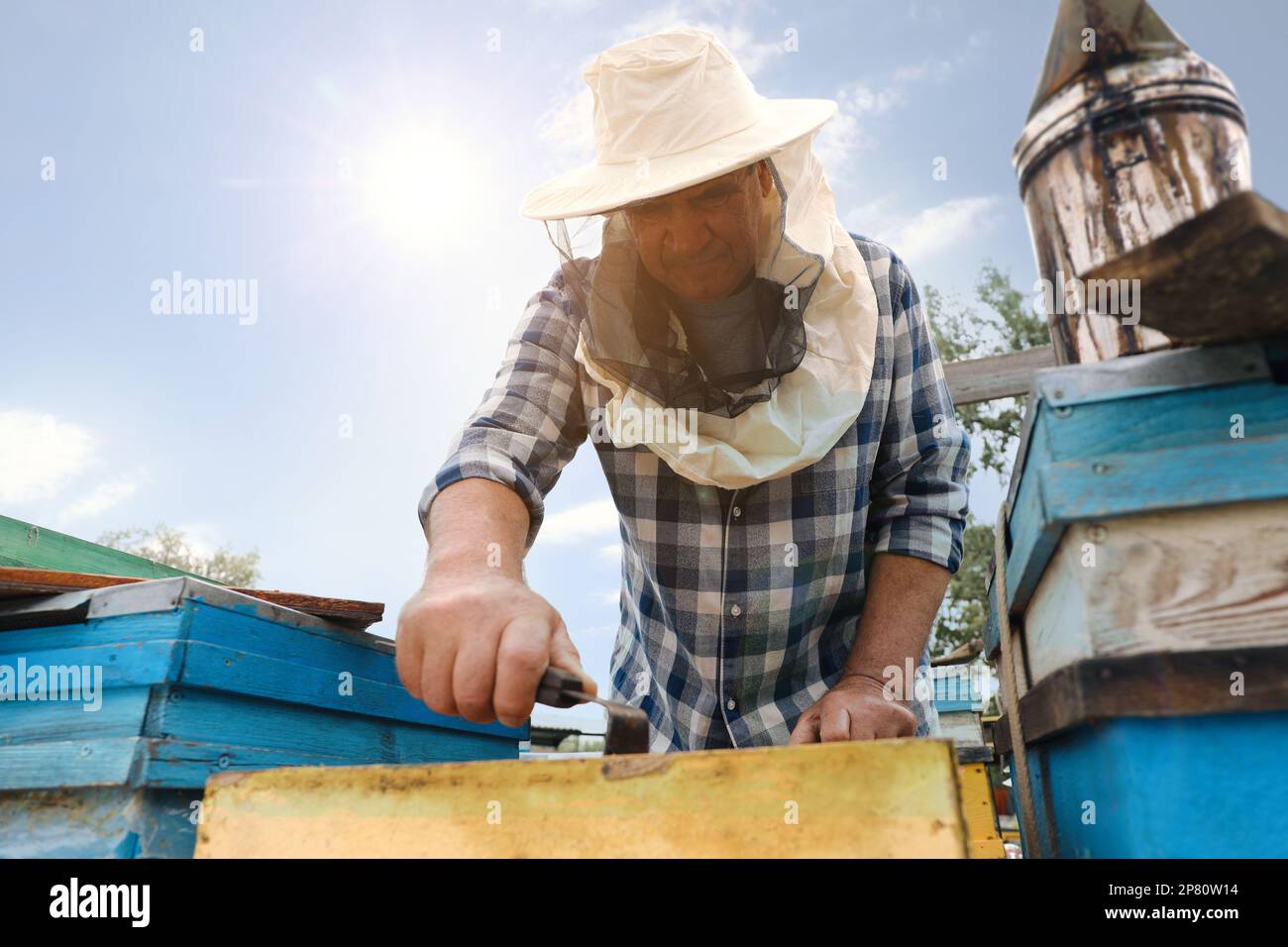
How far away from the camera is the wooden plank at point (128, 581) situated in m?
1.95

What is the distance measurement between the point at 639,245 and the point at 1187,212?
1.15 metres

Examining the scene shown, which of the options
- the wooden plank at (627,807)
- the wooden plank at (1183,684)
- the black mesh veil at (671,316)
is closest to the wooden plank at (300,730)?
the wooden plank at (627,807)

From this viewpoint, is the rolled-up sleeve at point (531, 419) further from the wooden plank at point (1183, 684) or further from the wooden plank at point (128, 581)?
the wooden plank at point (1183, 684)

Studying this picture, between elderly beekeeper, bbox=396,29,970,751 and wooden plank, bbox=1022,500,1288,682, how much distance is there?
83cm

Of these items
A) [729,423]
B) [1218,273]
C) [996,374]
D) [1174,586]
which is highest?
[996,374]

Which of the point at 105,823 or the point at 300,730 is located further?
the point at 300,730

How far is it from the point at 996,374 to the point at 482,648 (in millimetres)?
3005

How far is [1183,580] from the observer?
96 cm

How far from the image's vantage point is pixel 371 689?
84.4 inches

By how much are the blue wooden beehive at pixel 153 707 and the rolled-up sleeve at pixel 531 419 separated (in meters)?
0.48

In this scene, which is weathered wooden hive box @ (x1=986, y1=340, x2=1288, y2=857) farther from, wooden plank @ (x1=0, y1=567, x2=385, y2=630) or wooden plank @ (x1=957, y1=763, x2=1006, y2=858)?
wooden plank @ (x1=957, y1=763, x2=1006, y2=858)

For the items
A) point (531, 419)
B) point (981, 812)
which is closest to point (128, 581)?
point (531, 419)

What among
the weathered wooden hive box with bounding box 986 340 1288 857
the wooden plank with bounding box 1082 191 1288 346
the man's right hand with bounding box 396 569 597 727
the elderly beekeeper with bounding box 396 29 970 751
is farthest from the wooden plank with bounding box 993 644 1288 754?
the elderly beekeeper with bounding box 396 29 970 751

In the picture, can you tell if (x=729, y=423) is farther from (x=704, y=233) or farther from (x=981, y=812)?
(x=981, y=812)
